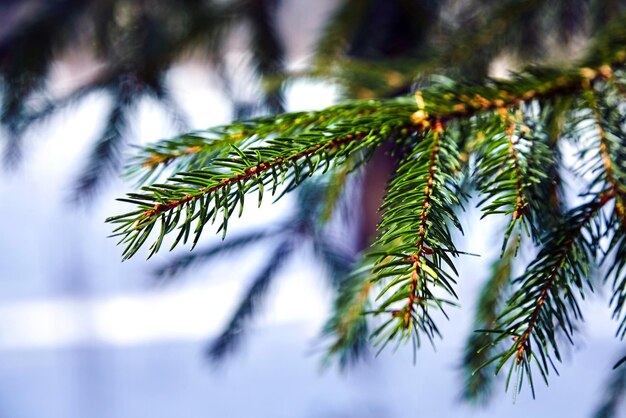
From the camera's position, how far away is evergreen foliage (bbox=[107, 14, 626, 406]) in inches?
7.4

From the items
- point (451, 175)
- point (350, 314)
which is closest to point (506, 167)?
point (451, 175)

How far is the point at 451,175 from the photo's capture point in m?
0.23

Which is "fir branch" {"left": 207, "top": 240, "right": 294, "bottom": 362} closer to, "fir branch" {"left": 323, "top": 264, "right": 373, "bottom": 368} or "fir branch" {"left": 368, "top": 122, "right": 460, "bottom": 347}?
"fir branch" {"left": 323, "top": 264, "right": 373, "bottom": 368}

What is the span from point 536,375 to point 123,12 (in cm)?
172

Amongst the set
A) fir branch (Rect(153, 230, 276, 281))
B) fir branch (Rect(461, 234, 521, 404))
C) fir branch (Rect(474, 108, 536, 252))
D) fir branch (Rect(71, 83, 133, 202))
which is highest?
fir branch (Rect(71, 83, 133, 202))

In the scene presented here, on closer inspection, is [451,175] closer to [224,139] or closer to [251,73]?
[224,139]

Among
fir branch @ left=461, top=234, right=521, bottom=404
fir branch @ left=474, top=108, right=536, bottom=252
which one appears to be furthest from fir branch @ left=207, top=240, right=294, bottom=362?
fir branch @ left=474, top=108, right=536, bottom=252

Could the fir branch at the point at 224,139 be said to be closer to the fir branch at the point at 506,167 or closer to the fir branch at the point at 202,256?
the fir branch at the point at 506,167

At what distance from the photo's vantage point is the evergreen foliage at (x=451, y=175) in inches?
7.4

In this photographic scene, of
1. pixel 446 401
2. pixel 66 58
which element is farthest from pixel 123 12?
pixel 446 401

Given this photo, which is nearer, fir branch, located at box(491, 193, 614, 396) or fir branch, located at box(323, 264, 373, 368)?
fir branch, located at box(491, 193, 614, 396)

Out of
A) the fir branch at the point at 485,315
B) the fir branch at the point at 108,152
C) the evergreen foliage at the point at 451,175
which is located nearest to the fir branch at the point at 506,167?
the evergreen foliage at the point at 451,175

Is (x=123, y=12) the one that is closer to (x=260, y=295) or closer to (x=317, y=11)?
(x=260, y=295)

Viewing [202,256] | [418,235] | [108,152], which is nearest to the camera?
[418,235]
